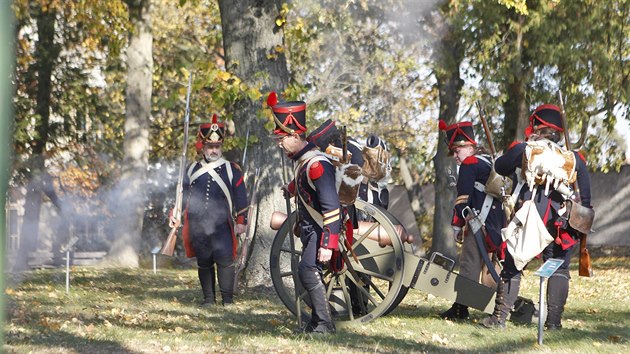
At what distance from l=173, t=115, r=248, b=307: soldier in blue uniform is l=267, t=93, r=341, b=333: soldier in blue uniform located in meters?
2.36

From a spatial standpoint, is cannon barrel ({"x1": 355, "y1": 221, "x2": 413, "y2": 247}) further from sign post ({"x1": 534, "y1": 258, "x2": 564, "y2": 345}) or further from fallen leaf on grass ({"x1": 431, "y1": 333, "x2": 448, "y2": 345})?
sign post ({"x1": 534, "y1": 258, "x2": 564, "y2": 345})

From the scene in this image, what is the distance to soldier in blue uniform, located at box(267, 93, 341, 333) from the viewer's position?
6156mm

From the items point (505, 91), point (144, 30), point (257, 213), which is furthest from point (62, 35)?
point (257, 213)

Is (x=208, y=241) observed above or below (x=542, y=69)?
below

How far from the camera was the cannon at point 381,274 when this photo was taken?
6965 millimetres

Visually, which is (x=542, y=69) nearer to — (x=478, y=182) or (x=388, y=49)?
(x=388, y=49)

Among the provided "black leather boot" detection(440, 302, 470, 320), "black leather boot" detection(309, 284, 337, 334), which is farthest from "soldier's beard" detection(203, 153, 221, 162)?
"black leather boot" detection(309, 284, 337, 334)

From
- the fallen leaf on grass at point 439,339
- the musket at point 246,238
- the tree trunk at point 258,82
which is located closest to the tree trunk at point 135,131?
the tree trunk at point 258,82

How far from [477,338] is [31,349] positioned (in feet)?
9.87

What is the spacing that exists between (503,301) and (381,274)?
36.9 inches

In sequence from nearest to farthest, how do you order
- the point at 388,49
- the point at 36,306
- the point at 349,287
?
the point at 349,287 → the point at 36,306 → the point at 388,49

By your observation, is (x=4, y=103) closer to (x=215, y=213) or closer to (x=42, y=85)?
(x=215, y=213)

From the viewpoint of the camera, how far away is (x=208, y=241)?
29.2ft

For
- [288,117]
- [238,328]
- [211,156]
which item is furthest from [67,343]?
[211,156]
